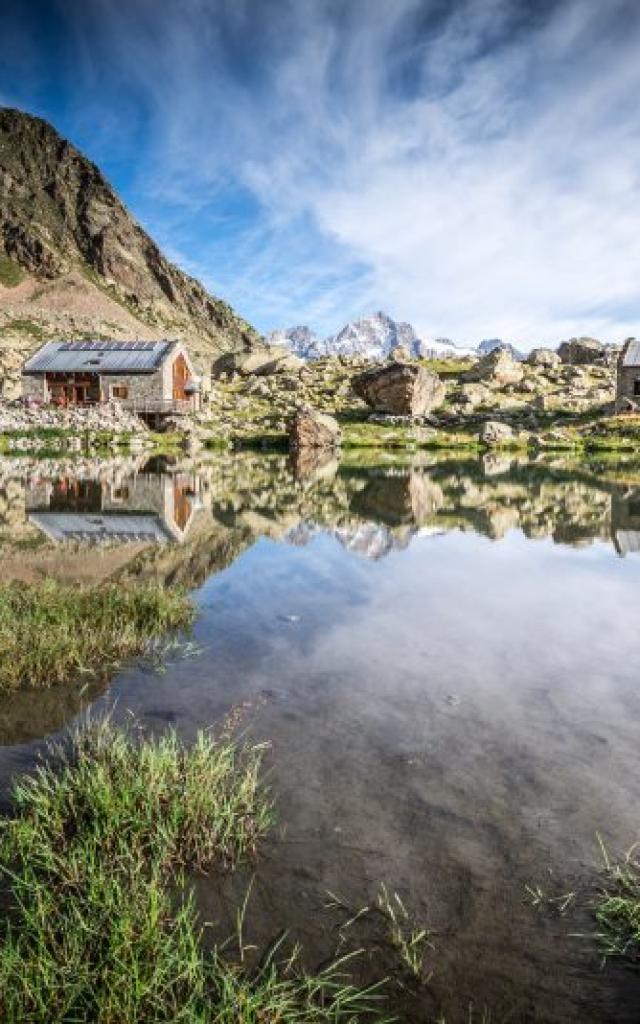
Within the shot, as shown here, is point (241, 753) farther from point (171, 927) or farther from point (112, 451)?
point (112, 451)

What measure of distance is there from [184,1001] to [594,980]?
9.68 ft

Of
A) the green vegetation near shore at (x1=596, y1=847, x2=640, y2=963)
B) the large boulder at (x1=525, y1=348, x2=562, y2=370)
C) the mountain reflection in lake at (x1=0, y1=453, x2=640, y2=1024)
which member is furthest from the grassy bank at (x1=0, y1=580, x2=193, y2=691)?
the large boulder at (x1=525, y1=348, x2=562, y2=370)

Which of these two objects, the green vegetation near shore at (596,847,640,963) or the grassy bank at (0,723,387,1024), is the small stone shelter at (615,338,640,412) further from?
the grassy bank at (0,723,387,1024)

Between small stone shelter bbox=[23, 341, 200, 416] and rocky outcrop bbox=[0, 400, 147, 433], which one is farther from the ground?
small stone shelter bbox=[23, 341, 200, 416]

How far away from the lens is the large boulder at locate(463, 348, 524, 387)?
93812mm

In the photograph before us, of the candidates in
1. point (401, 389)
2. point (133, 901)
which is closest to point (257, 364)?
point (401, 389)

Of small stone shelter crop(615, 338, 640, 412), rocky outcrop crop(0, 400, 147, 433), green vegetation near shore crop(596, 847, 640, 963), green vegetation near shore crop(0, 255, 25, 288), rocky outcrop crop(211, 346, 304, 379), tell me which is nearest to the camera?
green vegetation near shore crop(596, 847, 640, 963)

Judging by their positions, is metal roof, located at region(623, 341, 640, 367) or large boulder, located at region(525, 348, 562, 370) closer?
metal roof, located at region(623, 341, 640, 367)

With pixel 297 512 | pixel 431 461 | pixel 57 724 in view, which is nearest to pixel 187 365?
pixel 431 461

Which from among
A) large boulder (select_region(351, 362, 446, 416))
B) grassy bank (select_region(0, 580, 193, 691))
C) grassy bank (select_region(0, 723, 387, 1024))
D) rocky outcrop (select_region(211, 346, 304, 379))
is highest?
rocky outcrop (select_region(211, 346, 304, 379))

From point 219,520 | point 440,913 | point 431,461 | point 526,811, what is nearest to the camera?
point 440,913

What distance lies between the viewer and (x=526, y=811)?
6.74m

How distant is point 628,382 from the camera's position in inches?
2965

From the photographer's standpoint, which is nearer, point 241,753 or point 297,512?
point 241,753
